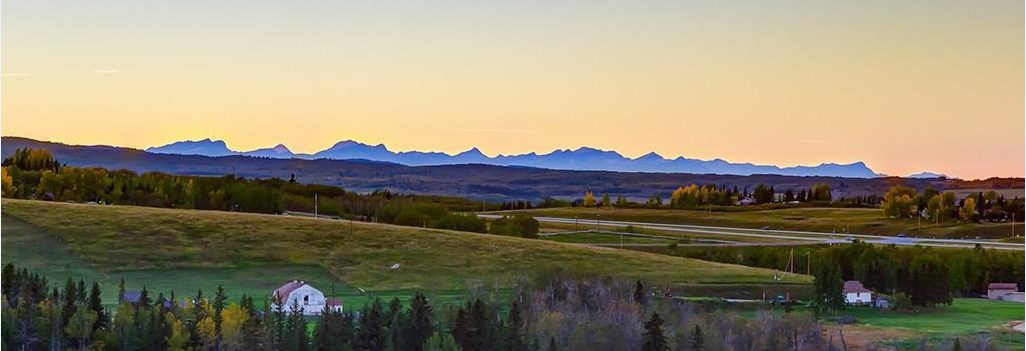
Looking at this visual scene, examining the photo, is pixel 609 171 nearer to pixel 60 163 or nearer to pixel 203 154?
pixel 203 154

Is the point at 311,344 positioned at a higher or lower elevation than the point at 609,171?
lower

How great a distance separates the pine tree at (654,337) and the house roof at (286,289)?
7092mm

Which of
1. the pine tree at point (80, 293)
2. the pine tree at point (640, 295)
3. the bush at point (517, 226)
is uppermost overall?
the bush at point (517, 226)


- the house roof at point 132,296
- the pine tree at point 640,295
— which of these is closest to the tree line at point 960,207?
the pine tree at point 640,295

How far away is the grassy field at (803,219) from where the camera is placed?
82.0 ft

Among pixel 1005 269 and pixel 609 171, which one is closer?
pixel 1005 269

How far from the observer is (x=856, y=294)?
72.9 ft

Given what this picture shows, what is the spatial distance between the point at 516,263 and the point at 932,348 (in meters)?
8.60

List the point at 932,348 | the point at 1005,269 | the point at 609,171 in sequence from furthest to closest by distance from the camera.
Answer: the point at 609,171 → the point at 1005,269 → the point at 932,348

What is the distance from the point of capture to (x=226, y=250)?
2645 centimetres

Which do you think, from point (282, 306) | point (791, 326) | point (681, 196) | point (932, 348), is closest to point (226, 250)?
point (282, 306)

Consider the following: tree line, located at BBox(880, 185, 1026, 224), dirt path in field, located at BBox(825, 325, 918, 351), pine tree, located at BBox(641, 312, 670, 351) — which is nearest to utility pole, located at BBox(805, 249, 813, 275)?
tree line, located at BBox(880, 185, 1026, 224)

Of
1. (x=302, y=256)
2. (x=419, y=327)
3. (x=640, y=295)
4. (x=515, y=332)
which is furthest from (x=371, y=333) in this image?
(x=302, y=256)

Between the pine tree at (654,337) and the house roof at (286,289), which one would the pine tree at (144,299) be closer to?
the house roof at (286,289)
